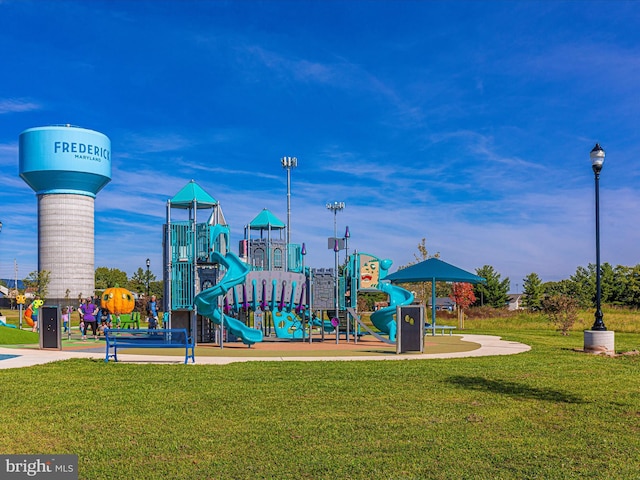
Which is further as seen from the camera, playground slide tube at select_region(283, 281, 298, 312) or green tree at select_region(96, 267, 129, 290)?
green tree at select_region(96, 267, 129, 290)

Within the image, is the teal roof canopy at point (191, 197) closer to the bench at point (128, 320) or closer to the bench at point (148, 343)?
the bench at point (148, 343)

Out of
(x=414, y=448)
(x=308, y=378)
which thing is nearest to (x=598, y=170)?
(x=308, y=378)

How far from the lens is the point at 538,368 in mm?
12492

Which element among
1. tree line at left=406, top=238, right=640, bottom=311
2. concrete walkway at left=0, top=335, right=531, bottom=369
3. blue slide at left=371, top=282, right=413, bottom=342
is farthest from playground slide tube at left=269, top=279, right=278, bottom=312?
tree line at left=406, top=238, right=640, bottom=311

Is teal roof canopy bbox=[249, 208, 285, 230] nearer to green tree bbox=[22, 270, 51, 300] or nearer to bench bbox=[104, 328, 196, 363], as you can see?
bench bbox=[104, 328, 196, 363]

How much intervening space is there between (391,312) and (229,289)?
5.24m

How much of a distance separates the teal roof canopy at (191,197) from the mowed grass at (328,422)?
361 inches

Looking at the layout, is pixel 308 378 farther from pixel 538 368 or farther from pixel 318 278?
pixel 318 278

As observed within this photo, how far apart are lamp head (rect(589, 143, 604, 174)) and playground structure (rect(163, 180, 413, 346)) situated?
24.2ft

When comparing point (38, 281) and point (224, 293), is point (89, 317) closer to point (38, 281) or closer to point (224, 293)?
point (224, 293)

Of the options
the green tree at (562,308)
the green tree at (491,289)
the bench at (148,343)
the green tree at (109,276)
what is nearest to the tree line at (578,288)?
the green tree at (491,289)

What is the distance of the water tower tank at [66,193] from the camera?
2468 inches

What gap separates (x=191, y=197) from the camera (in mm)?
20312

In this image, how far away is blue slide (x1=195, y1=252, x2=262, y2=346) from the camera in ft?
58.9
